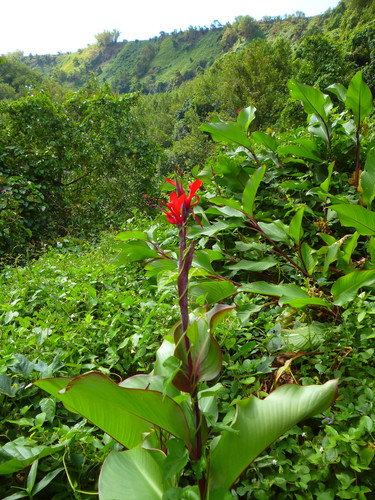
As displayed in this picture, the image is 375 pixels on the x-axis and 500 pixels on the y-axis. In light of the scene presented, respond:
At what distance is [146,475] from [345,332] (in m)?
0.79

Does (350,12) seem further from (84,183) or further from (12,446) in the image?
(12,446)

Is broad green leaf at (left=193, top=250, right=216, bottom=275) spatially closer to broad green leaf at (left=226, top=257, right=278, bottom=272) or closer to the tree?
broad green leaf at (left=226, top=257, right=278, bottom=272)

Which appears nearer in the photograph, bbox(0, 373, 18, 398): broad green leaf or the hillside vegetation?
the hillside vegetation

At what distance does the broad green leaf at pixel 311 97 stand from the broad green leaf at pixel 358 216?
111 cm

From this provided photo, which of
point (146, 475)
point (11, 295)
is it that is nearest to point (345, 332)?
point (146, 475)

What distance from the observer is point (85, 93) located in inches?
325

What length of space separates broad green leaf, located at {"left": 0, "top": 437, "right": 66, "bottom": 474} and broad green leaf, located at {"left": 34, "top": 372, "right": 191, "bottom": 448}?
18cm

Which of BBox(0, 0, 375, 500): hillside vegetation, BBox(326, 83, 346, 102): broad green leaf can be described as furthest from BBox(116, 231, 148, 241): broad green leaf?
BBox(326, 83, 346, 102): broad green leaf

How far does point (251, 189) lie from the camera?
1.68 meters

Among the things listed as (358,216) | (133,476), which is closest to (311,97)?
(358,216)

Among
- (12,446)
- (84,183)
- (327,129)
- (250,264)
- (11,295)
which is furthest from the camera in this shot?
(84,183)

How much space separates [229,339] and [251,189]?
847mm

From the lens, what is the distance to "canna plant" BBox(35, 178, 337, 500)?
65 cm

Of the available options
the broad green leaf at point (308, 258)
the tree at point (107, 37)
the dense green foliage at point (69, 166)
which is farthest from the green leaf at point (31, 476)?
the tree at point (107, 37)
